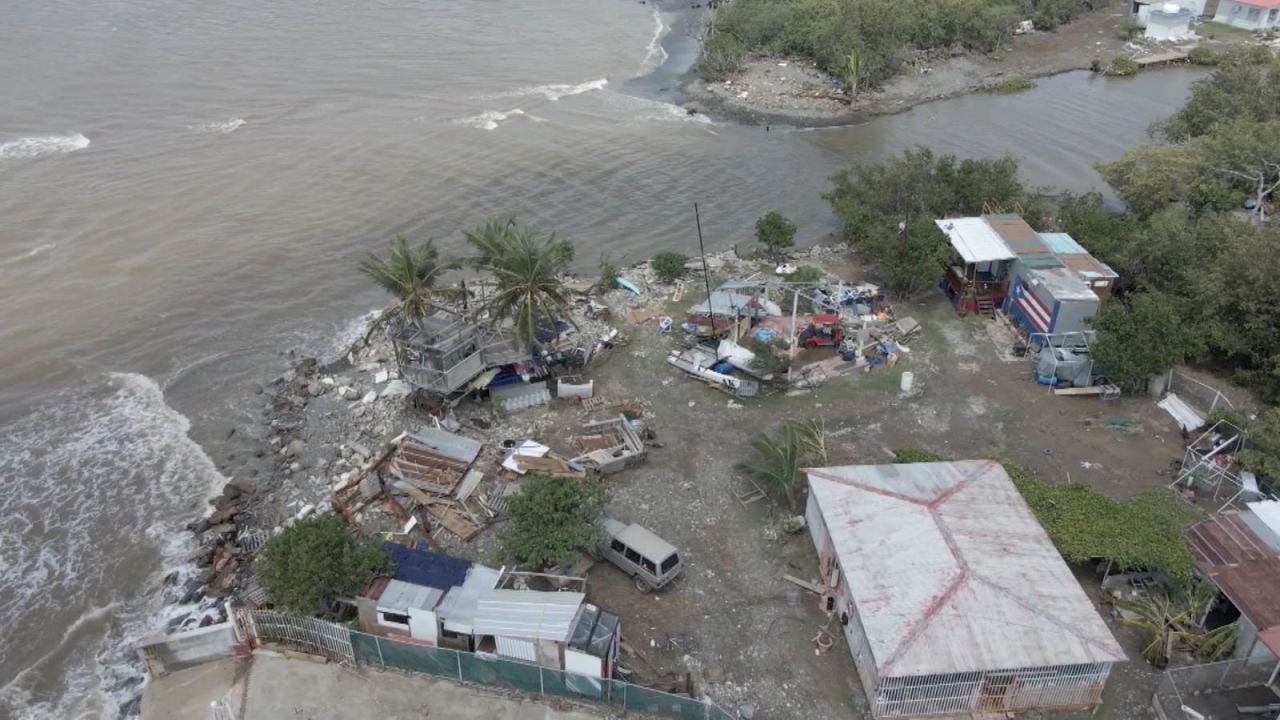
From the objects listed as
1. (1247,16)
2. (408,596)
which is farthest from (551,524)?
(1247,16)

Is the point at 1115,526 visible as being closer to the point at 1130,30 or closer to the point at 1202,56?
the point at 1202,56

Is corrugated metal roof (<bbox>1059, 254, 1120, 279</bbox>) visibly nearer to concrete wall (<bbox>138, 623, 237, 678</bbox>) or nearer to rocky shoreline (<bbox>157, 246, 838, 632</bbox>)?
rocky shoreline (<bbox>157, 246, 838, 632</bbox>)

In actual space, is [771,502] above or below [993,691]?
Result: below

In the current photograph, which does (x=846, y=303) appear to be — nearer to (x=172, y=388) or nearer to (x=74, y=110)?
(x=172, y=388)

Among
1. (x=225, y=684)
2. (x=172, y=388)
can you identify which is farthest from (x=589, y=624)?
(x=172, y=388)

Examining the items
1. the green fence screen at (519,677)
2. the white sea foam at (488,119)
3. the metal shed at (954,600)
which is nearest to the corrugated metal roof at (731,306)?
the metal shed at (954,600)
